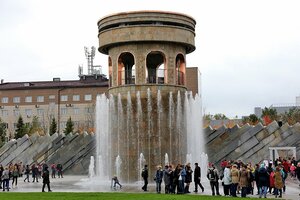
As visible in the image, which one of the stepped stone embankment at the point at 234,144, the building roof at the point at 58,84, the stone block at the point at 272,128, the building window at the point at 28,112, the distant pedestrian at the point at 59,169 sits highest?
the building roof at the point at 58,84

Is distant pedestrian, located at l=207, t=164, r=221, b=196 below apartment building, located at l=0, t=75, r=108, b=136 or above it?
below

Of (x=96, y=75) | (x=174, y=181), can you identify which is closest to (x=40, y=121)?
(x=96, y=75)

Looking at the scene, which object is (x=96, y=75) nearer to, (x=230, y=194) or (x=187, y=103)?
(x=187, y=103)

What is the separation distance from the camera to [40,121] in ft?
297

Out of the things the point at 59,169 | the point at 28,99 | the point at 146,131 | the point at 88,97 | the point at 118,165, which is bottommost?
the point at 59,169

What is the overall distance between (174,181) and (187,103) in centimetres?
871

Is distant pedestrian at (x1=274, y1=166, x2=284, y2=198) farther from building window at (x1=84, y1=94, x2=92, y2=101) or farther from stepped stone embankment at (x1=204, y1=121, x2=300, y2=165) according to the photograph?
building window at (x1=84, y1=94, x2=92, y2=101)

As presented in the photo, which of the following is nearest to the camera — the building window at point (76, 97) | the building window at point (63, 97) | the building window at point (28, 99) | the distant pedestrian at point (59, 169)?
the distant pedestrian at point (59, 169)

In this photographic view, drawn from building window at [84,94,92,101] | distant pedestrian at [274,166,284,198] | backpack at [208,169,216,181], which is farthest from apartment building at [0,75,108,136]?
distant pedestrian at [274,166,284,198]

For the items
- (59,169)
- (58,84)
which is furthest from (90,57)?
(59,169)

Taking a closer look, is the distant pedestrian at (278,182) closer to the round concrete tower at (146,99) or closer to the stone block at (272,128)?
the round concrete tower at (146,99)

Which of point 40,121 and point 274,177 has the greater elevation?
point 40,121

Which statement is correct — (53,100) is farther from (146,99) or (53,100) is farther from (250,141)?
(146,99)

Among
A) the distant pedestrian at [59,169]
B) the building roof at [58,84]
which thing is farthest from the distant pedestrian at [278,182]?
the building roof at [58,84]
